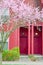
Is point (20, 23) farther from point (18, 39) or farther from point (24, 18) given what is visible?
point (18, 39)

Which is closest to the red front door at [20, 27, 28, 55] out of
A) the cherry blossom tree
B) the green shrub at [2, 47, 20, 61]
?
the green shrub at [2, 47, 20, 61]

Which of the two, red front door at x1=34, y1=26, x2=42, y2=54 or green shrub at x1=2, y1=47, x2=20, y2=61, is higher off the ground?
red front door at x1=34, y1=26, x2=42, y2=54

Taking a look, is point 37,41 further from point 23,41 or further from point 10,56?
point 10,56

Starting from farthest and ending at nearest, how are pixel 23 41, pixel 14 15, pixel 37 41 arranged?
pixel 37 41 < pixel 23 41 < pixel 14 15

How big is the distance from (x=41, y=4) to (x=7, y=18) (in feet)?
46.3

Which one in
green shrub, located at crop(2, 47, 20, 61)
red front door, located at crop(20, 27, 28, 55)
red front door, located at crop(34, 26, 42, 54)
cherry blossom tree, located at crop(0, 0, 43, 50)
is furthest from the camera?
red front door, located at crop(34, 26, 42, 54)

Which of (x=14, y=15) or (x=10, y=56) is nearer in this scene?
(x=14, y=15)

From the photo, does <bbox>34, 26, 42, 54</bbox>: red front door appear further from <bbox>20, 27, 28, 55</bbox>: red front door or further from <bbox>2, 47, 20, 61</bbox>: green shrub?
<bbox>2, 47, 20, 61</bbox>: green shrub

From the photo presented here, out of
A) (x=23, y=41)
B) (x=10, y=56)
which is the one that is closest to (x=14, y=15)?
(x=10, y=56)

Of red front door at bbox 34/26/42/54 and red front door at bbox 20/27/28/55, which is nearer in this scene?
red front door at bbox 20/27/28/55

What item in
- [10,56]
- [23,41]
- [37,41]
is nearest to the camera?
[10,56]

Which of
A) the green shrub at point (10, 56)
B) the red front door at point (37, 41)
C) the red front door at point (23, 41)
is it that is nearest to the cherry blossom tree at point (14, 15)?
the green shrub at point (10, 56)

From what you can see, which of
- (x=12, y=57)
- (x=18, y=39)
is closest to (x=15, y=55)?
(x=12, y=57)

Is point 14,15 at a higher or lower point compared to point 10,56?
higher
